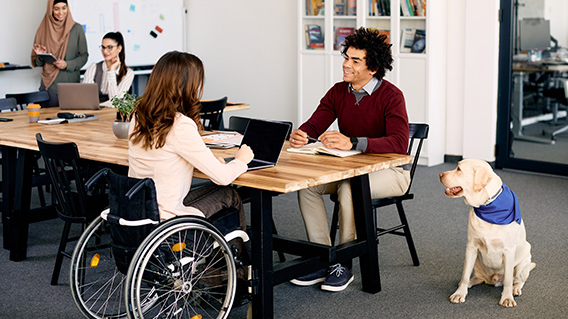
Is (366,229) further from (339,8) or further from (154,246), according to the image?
(339,8)

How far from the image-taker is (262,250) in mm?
2936

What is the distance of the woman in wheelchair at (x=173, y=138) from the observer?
2852 mm

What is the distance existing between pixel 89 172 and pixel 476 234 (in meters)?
2.06

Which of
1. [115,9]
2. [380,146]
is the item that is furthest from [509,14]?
[115,9]

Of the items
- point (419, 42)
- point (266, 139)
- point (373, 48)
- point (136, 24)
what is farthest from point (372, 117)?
point (136, 24)

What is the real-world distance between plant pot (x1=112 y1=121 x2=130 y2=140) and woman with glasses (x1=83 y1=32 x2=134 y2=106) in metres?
1.70

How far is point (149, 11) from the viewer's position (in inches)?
309

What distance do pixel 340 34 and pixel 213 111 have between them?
95.5 inches

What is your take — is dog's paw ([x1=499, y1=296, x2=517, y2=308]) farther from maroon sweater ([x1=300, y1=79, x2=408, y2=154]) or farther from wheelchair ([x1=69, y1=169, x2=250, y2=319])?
wheelchair ([x1=69, y1=169, x2=250, y2=319])

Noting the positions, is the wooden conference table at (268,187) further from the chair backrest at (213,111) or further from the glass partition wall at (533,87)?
the glass partition wall at (533,87)

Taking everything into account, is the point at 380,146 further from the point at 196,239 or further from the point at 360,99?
the point at 196,239

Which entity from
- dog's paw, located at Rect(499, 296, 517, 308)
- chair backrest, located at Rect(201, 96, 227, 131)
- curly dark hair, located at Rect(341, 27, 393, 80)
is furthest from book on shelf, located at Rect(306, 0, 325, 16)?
dog's paw, located at Rect(499, 296, 517, 308)

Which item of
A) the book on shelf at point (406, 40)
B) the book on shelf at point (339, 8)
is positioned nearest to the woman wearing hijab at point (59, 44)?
the book on shelf at point (339, 8)

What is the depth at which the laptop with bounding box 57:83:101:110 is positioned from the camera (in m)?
5.01
